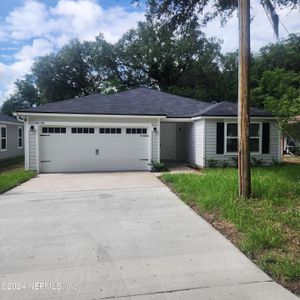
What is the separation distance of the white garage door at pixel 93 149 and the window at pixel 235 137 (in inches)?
137

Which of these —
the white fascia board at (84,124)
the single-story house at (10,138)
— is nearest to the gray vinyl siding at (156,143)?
the white fascia board at (84,124)

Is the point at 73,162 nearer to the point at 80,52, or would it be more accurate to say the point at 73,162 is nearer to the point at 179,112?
the point at 179,112

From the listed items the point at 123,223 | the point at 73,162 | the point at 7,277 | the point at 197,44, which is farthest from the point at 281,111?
the point at 197,44

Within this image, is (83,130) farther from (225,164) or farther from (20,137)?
(20,137)

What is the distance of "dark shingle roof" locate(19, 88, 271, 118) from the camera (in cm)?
1423

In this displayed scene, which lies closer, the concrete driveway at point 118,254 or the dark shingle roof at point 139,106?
the concrete driveway at point 118,254

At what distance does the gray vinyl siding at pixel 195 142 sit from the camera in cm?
1481

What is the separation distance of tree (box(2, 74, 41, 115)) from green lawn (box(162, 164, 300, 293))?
3505cm

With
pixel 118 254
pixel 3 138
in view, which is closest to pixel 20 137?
pixel 3 138

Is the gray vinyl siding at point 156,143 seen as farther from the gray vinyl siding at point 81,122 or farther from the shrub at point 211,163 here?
the shrub at point 211,163

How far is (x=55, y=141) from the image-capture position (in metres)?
14.1

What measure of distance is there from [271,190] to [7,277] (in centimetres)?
629

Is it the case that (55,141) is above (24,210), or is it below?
above

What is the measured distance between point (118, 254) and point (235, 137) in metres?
11.0
